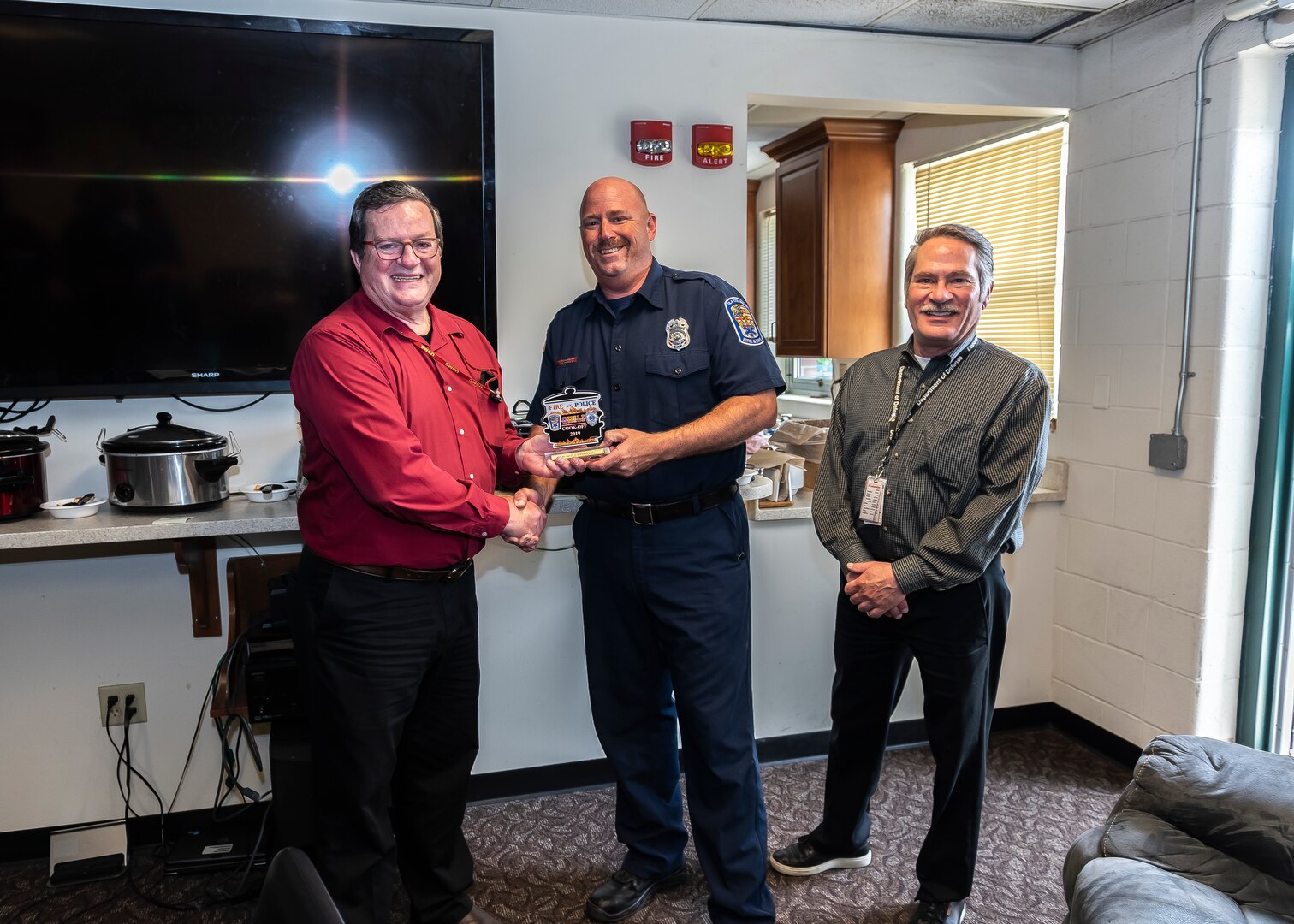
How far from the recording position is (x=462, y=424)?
6.08 ft

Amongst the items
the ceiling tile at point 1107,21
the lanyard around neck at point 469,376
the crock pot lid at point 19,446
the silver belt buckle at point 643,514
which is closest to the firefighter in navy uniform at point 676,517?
the silver belt buckle at point 643,514

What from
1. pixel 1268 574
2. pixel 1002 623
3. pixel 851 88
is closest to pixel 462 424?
pixel 1002 623

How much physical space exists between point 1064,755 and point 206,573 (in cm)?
264

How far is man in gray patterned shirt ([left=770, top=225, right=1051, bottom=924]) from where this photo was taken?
1902 mm

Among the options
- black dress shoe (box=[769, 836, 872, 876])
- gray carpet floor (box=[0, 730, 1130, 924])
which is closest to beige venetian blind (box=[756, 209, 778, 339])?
gray carpet floor (box=[0, 730, 1130, 924])

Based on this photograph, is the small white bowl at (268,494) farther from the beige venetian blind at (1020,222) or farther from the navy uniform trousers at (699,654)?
the beige venetian blind at (1020,222)

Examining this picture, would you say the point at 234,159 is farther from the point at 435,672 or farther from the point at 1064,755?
the point at 1064,755

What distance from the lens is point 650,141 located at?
8.57 ft

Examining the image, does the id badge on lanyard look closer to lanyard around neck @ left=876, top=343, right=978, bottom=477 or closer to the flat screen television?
lanyard around neck @ left=876, top=343, right=978, bottom=477

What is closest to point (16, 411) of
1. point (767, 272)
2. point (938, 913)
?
point (938, 913)

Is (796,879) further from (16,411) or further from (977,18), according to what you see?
(977,18)

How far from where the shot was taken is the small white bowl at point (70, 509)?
7.04 ft

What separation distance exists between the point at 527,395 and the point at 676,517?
0.82 m

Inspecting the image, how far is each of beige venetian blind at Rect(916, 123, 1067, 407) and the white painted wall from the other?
0.31 m
